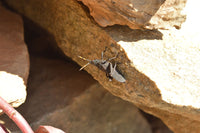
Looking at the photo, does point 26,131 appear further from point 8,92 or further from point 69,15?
point 69,15

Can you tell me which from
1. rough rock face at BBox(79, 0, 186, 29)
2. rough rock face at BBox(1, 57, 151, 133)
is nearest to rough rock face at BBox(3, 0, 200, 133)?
rough rock face at BBox(79, 0, 186, 29)

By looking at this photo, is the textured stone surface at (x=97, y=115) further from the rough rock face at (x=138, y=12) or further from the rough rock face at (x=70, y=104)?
the rough rock face at (x=138, y=12)

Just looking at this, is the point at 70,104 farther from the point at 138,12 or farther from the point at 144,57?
the point at 138,12

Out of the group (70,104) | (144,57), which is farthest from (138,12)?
(70,104)

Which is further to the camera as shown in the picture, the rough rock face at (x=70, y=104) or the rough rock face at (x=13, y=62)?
the rough rock face at (x=70, y=104)

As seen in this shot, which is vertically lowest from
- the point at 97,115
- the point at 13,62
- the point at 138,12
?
the point at 97,115

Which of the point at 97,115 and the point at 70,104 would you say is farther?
the point at 97,115

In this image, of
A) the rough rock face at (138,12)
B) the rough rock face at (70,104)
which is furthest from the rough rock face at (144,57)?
the rough rock face at (70,104)
